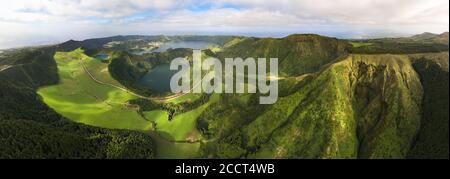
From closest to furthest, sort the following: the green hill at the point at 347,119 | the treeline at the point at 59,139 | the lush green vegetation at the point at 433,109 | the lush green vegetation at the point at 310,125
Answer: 1. the lush green vegetation at the point at 433,109
2. the lush green vegetation at the point at 310,125
3. the green hill at the point at 347,119
4. the treeline at the point at 59,139

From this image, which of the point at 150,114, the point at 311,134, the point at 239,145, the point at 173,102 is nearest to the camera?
the point at 311,134

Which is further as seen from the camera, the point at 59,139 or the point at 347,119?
the point at 59,139

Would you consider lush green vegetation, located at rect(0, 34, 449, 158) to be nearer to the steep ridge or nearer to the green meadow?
the steep ridge

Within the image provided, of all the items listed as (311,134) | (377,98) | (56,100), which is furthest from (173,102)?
(377,98)

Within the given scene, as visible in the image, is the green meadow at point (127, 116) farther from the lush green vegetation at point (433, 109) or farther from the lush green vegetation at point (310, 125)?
the lush green vegetation at point (433, 109)

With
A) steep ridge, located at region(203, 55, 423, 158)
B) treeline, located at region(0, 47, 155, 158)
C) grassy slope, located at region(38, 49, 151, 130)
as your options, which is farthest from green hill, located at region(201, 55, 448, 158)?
grassy slope, located at region(38, 49, 151, 130)

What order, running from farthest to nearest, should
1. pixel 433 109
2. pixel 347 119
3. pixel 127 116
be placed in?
1. pixel 127 116
2. pixel 347 119
3. pixel 433 109

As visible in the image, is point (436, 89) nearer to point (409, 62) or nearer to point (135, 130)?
point (409, 62)

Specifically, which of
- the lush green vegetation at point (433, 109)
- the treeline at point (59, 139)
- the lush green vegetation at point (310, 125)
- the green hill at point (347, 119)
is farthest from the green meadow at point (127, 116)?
the lush green vegetation at point (433, 109)

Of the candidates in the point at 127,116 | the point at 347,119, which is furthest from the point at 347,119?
the point at 127,116

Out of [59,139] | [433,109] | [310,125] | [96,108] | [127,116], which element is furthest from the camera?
[96,108]

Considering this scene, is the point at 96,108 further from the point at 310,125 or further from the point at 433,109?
the point at 433,109
